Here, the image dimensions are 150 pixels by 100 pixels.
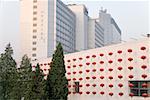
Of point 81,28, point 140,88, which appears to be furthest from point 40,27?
point 140,88

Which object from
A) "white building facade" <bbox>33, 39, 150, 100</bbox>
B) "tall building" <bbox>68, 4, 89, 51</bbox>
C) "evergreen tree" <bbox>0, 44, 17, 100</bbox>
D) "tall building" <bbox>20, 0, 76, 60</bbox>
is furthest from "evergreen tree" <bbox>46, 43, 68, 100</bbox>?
"tall building" <bbox>68, 4, 89, 51</bbox>

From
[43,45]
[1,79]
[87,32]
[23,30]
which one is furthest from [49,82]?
[87,32]

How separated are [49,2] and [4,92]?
129 feet

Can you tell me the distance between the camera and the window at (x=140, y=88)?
1944 centimetres

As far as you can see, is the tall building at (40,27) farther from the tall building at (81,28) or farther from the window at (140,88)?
the window at (140,88)

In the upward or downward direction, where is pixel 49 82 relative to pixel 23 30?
downward

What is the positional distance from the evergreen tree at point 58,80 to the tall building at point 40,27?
36859 mm

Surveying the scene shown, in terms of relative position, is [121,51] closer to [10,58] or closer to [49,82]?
[49,82]

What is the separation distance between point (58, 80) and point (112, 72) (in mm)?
3687

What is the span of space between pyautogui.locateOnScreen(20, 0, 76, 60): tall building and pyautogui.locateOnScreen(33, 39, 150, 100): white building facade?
115 feet

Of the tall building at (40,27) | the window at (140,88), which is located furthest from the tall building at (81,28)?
the window at (140,88)

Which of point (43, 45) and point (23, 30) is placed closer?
point (43, 45)

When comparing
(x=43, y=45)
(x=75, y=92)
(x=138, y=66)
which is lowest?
(x=75, y=92)

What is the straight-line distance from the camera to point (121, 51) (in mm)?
20781
